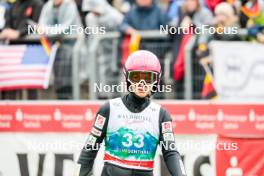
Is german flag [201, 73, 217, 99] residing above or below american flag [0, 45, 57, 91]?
below

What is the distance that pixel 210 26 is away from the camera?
11.6 m

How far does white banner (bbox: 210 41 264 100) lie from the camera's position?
11359mm

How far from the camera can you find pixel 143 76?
633 cm

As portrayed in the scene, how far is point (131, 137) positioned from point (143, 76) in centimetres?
49

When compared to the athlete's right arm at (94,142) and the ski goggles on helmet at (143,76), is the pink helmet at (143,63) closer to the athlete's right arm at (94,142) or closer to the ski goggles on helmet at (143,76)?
the ski goggles on helmet at (143,76)

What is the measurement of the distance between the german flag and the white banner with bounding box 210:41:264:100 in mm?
82

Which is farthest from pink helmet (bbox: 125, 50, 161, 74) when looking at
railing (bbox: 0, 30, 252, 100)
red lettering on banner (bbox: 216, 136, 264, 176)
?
railing (bbox: 0, 30, 252, 100)

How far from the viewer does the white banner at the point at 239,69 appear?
11359 mm

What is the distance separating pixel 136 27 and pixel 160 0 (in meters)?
1.26

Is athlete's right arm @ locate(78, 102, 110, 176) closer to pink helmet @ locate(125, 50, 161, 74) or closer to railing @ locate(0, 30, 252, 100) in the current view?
pink helmet @ locate(125, 50, 161, 74)

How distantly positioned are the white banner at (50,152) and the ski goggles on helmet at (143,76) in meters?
3.20

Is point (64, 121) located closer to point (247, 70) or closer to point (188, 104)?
point (188, 104)

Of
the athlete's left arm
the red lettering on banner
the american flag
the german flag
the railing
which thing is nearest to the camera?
the athlete's left arm

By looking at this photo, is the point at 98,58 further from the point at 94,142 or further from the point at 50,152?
the point at 94,142
